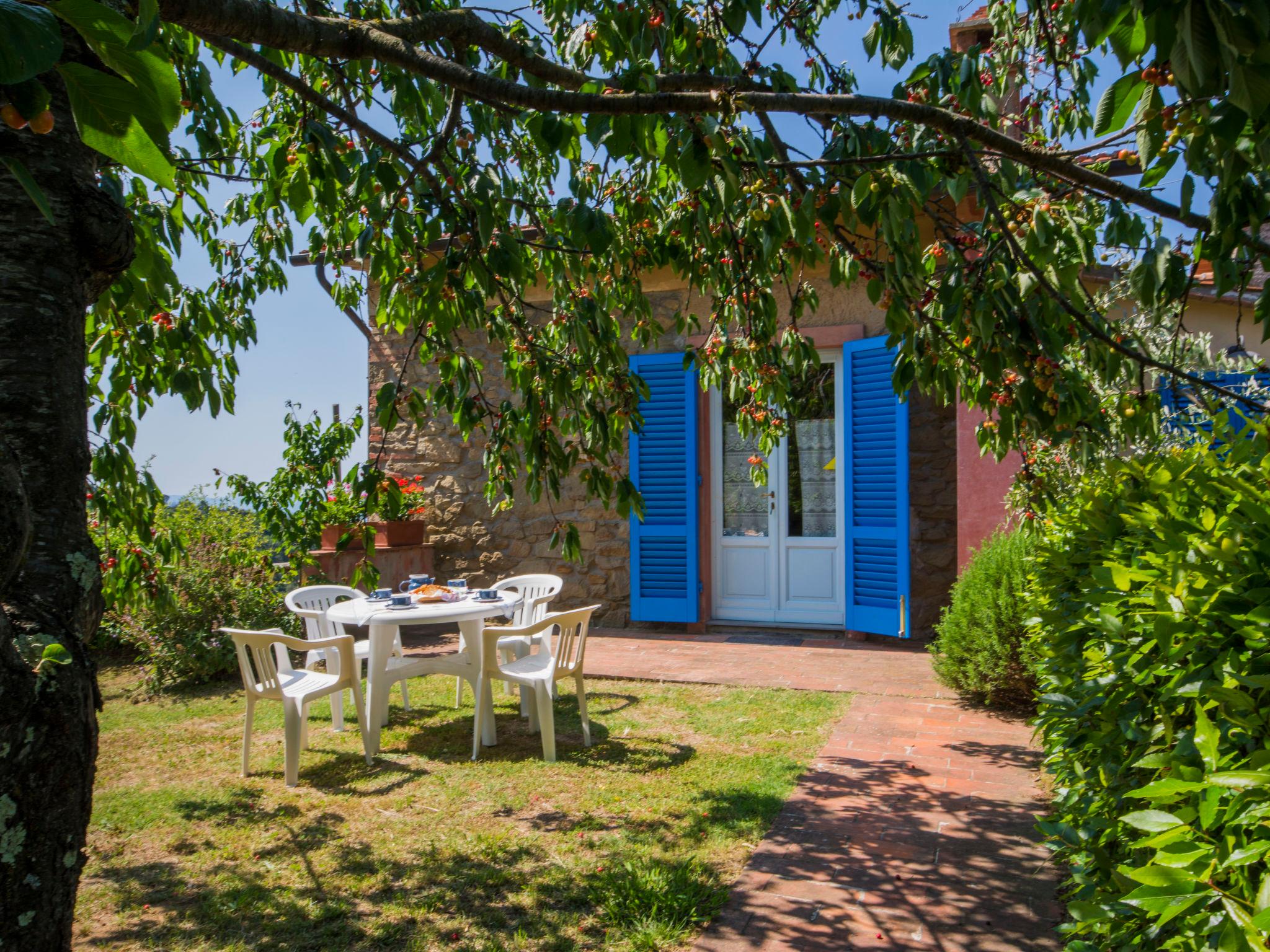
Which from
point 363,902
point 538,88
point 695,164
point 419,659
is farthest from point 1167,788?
point 419,659

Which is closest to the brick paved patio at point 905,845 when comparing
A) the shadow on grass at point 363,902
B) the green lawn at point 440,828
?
the green lawn at point 440,828

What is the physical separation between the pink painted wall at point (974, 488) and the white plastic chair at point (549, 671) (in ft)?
9.97

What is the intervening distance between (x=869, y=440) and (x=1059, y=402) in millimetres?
4743

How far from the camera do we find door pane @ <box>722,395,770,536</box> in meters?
7.80

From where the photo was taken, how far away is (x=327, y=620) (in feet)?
17.1

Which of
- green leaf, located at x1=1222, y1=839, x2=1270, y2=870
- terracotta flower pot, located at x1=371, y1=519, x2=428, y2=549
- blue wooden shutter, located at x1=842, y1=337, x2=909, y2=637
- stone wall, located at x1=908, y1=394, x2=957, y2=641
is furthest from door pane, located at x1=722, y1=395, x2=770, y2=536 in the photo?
green leaf, located at x1=1222, y1=839, x2=1270, y2=870

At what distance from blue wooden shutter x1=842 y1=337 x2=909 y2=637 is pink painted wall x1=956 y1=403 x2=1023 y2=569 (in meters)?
0.42

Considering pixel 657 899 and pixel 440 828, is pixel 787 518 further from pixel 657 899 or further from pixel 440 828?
pixel 657 899

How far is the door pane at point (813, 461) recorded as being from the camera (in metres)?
7.56

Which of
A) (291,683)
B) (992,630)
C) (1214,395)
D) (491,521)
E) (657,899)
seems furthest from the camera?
(491,521)

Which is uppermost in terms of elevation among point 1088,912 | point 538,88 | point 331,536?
point 538,88

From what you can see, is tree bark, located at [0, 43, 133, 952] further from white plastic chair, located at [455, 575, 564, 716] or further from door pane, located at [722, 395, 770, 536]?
door pane, located at [722, 395, 770, 536]

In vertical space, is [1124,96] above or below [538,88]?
below

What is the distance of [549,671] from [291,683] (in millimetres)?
1312
